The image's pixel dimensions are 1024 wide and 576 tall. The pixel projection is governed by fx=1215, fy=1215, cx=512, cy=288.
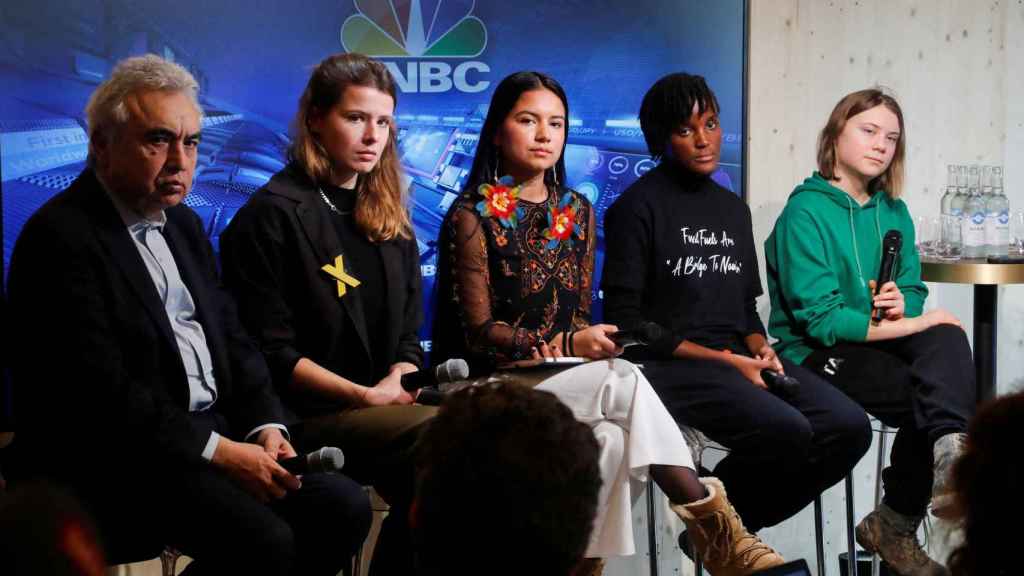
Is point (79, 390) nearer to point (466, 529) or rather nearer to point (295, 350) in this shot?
point (295, 350)

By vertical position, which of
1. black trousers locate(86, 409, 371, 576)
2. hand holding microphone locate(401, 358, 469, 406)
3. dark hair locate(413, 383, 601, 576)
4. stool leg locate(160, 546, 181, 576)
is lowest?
stool leg locate(160, 546, 181, 576)

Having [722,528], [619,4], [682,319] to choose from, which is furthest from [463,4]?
[722,528]

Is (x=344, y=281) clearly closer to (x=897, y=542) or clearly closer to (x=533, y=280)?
(x=533, y=280)

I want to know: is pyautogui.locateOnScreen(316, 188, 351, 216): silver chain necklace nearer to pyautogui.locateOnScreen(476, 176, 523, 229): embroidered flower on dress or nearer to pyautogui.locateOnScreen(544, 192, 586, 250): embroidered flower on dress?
pyautogui.locateOnScreen(476, 176, 523, 229): embroidered flower on dress

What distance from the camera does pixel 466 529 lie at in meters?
1.41

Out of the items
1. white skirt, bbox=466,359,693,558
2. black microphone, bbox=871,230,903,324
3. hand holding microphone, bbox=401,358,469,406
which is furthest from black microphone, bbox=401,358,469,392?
black microphone, bbox=871,230,903,324

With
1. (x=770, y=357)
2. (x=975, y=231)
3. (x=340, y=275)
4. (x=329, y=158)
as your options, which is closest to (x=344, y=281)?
(x=340, y=275)

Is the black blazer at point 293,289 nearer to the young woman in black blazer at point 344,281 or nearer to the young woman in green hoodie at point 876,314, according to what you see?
the young woman in black blazer at point 344,281

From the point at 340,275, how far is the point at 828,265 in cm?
151

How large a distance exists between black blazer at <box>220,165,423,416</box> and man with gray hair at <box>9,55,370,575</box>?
206 millimetres

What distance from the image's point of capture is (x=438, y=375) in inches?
104

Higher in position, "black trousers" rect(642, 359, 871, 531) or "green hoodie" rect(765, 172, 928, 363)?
"green hoodie" rect(765, 172, 928, 363)

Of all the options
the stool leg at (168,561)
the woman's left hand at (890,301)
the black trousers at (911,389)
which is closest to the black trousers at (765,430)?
the black trousers at (911,389)

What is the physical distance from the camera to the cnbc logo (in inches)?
144
